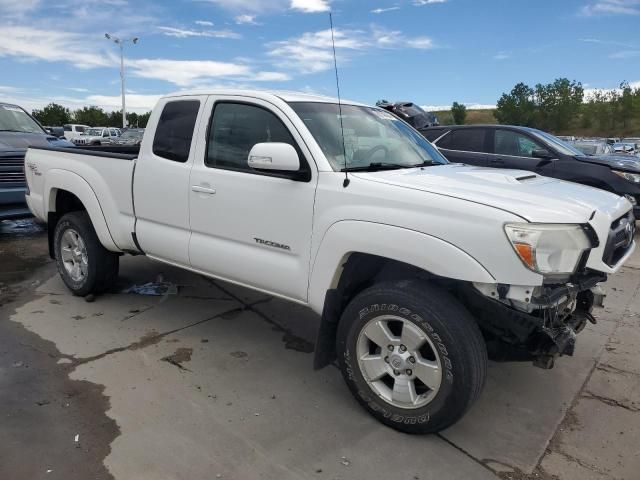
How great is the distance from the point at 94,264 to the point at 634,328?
481 centimetres

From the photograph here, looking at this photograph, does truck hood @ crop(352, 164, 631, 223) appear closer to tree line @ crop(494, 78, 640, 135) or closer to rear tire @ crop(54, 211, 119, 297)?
rear tire @ crop(54, 211, 119, 297)

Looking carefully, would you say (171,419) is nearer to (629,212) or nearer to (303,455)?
(303,455)

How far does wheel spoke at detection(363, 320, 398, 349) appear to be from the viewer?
296cm

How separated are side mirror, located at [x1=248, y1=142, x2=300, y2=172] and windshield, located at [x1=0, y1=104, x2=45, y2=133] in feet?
23.8

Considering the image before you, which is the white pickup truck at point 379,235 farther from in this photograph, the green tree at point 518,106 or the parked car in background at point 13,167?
the green tree at point 518,106

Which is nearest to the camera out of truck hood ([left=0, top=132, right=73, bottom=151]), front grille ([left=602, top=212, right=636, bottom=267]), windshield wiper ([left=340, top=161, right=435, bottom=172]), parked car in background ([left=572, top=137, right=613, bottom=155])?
front grille ([left=602, top=212, right=636, bottom=267])

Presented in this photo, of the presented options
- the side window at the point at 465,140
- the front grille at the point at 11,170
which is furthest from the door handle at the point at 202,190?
the side window at the point at 465,140

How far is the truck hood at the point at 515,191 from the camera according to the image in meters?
2.63

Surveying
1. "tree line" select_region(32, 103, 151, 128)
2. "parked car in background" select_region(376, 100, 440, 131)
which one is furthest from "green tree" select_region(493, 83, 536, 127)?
"parked car in background" select_region(376, 100, 440, 131)

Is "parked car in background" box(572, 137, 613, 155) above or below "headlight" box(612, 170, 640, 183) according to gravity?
above

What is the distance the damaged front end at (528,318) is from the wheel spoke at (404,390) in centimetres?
49

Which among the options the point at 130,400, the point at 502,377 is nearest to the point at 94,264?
the point at 130,400

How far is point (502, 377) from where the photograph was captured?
3758 millimetres

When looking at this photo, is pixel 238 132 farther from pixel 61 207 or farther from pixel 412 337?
pixel 61 207
